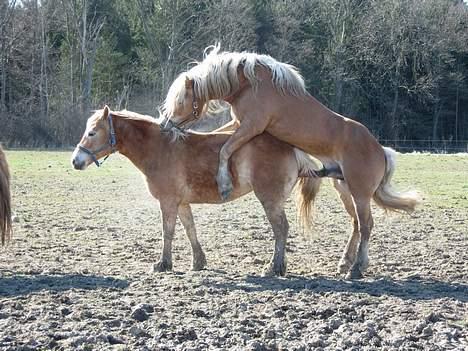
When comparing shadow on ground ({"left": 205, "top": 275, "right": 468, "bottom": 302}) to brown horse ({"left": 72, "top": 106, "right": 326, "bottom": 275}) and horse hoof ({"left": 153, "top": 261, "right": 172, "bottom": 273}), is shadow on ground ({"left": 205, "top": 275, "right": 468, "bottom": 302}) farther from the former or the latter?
horse hoof ({"left": 153, "top": 261, "right": 172, "bottom": 273})

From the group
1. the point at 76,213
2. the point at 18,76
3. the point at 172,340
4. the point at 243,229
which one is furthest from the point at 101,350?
the point at 18,76

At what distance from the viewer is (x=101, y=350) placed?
4.98m

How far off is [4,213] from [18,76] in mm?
34840

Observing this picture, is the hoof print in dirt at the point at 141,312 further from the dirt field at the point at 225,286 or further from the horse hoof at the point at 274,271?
the horse hoof at the point at 274,271

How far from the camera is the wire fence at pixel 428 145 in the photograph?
4259 cm

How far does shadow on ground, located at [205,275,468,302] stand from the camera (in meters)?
6.96

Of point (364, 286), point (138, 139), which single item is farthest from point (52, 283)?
point (364, 286)

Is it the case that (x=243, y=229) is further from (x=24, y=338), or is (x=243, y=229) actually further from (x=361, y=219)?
(x=24, y=338)

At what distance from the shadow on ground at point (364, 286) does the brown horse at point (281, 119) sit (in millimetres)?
539

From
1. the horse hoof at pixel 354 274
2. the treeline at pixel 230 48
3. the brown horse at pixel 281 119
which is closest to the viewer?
the horse hoof at pixel 354 274

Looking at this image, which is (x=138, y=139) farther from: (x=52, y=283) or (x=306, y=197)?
(x=306, y=197)

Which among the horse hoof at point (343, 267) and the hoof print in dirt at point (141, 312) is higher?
the horse hoof at point (343, 267)

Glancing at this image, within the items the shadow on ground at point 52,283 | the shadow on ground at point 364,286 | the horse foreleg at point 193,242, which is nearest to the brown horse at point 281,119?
the shadow on ground at point 364,286

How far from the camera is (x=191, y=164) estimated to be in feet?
28.0
